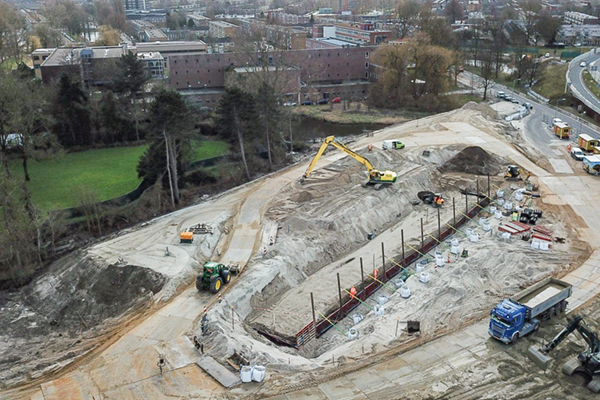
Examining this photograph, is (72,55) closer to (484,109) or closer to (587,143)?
(484,109)

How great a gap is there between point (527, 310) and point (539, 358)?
216cm

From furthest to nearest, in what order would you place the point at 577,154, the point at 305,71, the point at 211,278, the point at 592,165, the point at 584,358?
the point at 305,71 < the point at 577,154 < the point at 592,165 < the point at 211,278 < the point at 584,358

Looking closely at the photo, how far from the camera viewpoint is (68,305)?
2638 cm

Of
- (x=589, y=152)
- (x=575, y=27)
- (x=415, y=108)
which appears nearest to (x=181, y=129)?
(x=589, y=152)

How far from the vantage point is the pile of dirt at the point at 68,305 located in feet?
75.4

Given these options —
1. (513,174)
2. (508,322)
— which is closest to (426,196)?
(513,174)

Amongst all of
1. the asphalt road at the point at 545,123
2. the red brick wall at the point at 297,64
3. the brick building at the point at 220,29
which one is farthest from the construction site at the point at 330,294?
the brick building at the point at 220,29

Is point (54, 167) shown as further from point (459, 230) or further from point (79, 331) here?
point (459, 230)

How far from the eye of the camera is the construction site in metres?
19.8

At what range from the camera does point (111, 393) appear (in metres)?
18.6

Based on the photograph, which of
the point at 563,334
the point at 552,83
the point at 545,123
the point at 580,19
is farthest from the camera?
the point at 580,19

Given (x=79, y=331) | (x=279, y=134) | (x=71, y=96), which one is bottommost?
(x=79, y=331)

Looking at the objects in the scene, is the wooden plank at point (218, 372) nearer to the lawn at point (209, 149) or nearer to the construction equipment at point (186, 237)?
the construction equipment at point (186, 237)

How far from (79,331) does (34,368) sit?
3.66 metres
